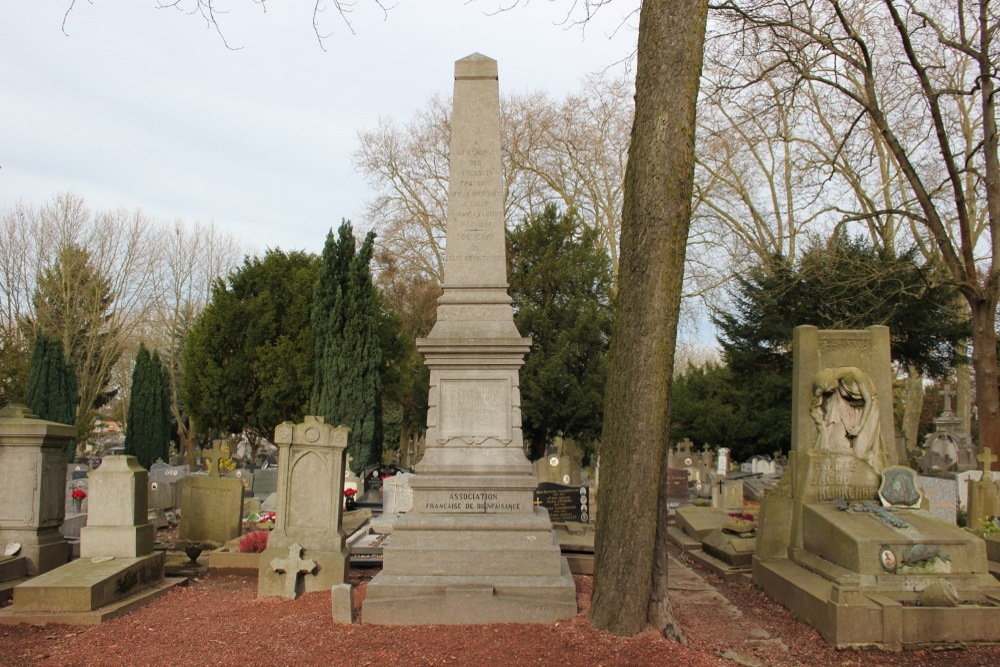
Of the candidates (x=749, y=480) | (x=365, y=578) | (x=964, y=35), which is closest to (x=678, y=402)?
(x=749, y=480)

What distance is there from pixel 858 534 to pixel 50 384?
2391cm

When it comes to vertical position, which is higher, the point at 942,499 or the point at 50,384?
the point at 50,384

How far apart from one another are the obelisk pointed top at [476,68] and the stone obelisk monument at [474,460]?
0.01 meters

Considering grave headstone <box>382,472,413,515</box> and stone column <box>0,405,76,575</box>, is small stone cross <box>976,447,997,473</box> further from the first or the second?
stone column <box>0,405,76,575</box>

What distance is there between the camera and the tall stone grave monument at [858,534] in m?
6.02

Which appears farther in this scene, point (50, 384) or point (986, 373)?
point (50, 384)

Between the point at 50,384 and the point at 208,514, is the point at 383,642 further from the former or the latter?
the point at 50,384

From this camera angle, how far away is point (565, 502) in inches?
477

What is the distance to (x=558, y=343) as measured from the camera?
79.3 feet

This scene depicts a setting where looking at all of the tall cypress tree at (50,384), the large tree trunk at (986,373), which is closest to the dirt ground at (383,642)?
the large tree trunk at (986,373)

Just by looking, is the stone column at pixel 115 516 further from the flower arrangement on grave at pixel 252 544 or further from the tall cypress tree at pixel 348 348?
the tall cypress tree at pixel 348 348

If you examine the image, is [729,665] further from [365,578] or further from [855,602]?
[365,578]

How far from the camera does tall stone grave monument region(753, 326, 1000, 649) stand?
6.02 meters

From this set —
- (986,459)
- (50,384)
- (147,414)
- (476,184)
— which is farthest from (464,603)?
(147,414)
